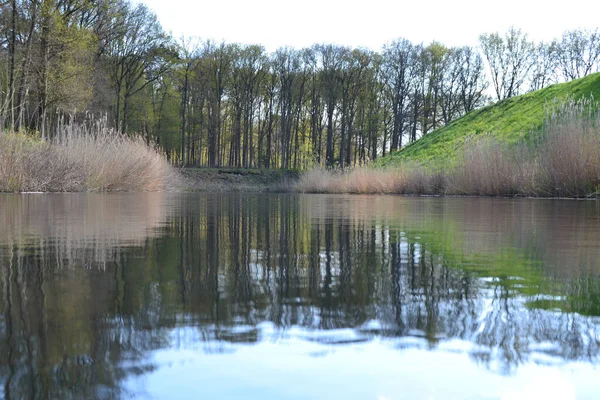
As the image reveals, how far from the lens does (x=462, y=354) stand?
45.3 inches

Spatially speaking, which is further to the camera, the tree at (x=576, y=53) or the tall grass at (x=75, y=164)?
the tree at (x=576, y=53)

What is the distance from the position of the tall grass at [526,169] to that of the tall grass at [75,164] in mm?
8689

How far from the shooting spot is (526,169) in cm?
1562

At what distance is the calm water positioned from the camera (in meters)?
0.97

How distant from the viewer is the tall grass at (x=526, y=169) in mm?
13797

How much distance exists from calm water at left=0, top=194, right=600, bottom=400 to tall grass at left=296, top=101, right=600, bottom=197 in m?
12.2

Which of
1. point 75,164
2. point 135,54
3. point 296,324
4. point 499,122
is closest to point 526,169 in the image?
point 75,164

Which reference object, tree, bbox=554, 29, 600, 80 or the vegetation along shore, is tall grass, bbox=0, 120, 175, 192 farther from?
tree, bbox=554, 29, 600, 80

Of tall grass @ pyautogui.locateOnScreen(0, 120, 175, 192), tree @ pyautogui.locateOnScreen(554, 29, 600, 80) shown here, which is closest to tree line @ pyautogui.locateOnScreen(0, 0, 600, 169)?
tree @ pyautogui.locateOnScreen(554, 29, 600, 80)

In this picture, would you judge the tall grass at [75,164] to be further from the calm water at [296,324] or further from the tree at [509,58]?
the tree at [509,58]

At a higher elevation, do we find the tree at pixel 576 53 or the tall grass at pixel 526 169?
the tree at pixel 576 53

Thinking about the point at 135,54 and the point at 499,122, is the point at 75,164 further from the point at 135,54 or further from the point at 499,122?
the point at 135,54

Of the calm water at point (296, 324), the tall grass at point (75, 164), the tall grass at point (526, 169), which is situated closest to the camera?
the calm water at point (296, 324)

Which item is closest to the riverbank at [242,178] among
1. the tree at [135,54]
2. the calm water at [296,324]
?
the tree at [135,54]
